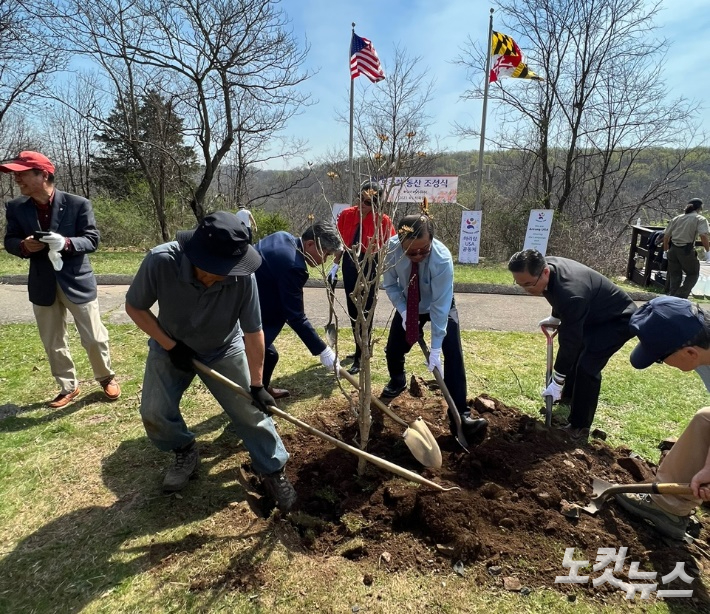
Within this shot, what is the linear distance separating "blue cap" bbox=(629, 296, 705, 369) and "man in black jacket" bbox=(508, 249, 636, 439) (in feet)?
3.42

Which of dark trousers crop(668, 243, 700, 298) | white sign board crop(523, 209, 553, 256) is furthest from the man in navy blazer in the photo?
white sign board crop(523, 209, 553, 256)

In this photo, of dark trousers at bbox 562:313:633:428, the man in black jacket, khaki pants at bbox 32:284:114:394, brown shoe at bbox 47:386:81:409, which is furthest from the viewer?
brown shoe at bbox 47:386:81:409

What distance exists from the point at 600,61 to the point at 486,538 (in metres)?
15.5

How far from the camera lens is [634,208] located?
14.9 meters

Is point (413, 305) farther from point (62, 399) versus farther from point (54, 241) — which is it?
point (62, 399)

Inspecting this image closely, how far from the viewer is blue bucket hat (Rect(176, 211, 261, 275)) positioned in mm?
2168

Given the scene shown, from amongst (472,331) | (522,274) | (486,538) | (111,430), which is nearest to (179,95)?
(472,331)

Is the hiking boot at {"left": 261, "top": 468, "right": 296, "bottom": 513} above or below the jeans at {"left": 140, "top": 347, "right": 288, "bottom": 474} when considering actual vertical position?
below

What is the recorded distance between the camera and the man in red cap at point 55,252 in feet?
11.5

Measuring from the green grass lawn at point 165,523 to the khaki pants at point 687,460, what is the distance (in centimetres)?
53

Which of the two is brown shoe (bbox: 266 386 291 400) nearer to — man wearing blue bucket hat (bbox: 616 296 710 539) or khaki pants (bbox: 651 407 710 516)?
man wearing blue bucket hat (bbox: 616 296 710 539)

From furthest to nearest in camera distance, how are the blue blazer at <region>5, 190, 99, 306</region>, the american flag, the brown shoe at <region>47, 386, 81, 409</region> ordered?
1. the american flag
2. the brown shoe at <region>47, 386, 81, 409</region>
3. the blue blazer at <region>5, 190, 99, 306</region>

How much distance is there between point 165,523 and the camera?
261 cm

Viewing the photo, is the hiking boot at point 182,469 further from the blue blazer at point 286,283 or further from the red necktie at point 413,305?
the red necktie at point 413,305
